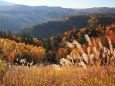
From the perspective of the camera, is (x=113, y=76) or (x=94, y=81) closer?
(x=94, y=81)

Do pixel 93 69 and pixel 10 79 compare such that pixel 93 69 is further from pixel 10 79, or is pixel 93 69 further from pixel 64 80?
pixel 10 79

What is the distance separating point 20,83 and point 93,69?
1571mm

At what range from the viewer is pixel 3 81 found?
3.21 meters

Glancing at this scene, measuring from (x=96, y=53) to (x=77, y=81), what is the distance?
0.70 metres

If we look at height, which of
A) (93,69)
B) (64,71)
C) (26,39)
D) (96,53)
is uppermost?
(96,53)

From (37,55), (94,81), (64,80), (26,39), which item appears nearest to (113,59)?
(94,81)

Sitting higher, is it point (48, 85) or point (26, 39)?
point (48, 85)

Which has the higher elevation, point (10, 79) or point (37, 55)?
point (10, 79)

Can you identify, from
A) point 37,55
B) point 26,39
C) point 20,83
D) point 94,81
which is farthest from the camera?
point 26,39

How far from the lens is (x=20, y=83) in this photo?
125 inches

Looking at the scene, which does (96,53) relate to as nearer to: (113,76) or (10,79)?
(113,76)

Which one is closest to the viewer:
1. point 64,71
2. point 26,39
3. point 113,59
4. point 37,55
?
point 113,59

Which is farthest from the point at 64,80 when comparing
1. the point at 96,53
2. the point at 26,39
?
the point at 26,39

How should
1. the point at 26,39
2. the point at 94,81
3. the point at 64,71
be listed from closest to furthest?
the point at 94,81
the point at 64,71
the point at 26,39
